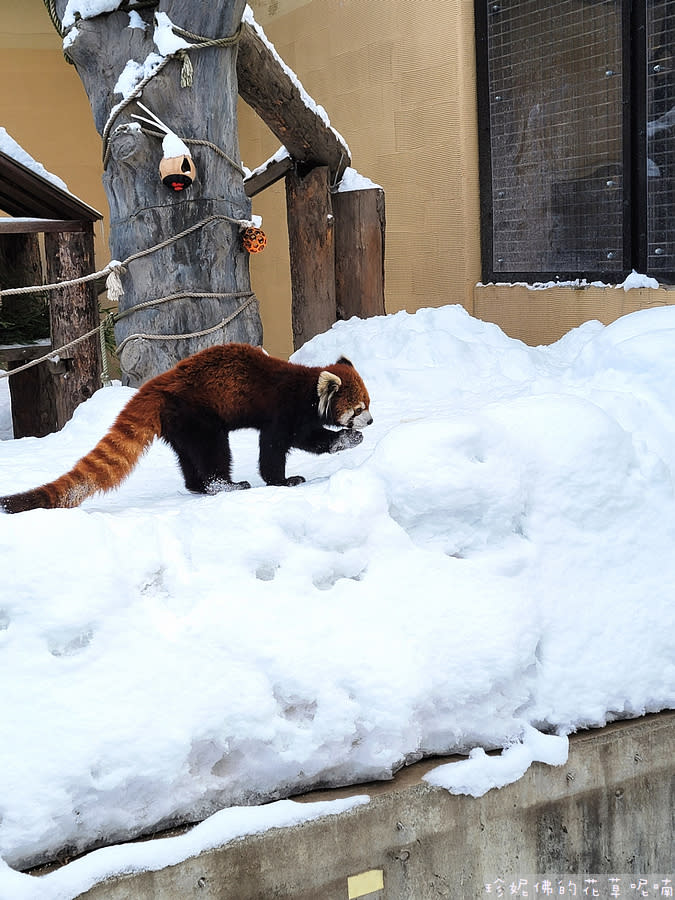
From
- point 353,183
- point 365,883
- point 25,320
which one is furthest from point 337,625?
point 25,320

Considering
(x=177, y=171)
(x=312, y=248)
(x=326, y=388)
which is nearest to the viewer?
(x=326, y=388)

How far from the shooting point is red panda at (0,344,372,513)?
2586mm

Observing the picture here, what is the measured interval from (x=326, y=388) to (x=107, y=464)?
0.65 meters

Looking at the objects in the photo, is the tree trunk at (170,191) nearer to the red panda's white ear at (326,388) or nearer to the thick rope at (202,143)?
the thick rope at (202,143)

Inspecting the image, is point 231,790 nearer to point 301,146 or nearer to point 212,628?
point 212,628

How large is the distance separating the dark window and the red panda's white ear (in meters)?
3.29

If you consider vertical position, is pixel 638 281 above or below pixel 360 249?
below

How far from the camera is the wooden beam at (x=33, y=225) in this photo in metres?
4.89

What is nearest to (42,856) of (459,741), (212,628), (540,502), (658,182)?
(212,628)

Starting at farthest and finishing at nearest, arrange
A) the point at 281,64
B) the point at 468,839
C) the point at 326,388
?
the point at 281,64 → the point at 326,388 → the point at 468,839

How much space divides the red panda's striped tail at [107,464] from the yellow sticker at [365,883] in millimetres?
1130

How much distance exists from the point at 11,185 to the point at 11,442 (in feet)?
6.12

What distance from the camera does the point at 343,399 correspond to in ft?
8.87

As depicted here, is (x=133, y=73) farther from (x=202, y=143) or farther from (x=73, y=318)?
(x=73, y=318)
